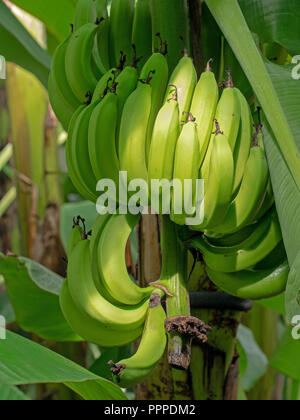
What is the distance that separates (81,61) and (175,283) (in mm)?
275

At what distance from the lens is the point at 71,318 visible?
605 millimetres

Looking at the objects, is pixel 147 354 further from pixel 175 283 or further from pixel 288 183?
pixel 288 183

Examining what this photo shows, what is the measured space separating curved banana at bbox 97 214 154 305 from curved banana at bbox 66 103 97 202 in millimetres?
46

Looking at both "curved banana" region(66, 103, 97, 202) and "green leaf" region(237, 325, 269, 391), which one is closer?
"curved banana" region(66, 103, 97, 202)

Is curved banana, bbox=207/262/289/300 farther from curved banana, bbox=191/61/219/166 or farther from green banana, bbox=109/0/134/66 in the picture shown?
green banana, bbox=109/0/134/66

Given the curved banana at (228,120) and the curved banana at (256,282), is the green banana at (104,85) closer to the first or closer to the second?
the curved banana at (228,120)

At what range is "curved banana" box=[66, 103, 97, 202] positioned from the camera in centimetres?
59

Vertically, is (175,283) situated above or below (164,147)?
below

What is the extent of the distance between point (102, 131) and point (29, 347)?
23cm

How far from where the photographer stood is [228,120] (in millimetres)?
548

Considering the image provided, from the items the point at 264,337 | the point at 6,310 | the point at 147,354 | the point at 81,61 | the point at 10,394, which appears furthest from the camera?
the point at 264,337

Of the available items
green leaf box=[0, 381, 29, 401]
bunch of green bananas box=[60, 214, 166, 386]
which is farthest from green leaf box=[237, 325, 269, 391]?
green leaf box=[0, 381, 29, 401]

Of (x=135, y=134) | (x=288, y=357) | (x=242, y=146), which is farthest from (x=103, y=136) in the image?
(x=288, y=357)

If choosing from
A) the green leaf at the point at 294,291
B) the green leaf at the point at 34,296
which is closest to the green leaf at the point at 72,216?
the green leaf at the point at 34,296
